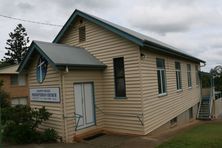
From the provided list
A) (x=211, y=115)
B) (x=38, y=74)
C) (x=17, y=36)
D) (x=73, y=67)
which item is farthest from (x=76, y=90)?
(x=17, y=36)

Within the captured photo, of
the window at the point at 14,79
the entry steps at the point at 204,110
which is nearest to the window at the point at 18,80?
the window at the point at 14,79

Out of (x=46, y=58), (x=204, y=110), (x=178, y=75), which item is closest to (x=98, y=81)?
(x=46, y=58)

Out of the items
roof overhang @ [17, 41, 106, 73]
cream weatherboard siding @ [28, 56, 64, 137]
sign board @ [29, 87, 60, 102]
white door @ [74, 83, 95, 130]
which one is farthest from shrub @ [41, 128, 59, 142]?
roof overhang @ [17, 41, 106, 73]

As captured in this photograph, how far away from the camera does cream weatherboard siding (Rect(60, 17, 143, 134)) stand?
1237 centimetres

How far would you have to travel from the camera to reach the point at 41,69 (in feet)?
41.7

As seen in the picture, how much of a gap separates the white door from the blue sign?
165cm

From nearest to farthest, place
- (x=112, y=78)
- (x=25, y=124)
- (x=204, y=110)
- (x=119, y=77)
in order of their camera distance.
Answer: (x=25, y=124), (x=119, y=77), (x=112, y=78), (x=204, y=110)

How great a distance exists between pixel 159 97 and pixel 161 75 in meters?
1.40

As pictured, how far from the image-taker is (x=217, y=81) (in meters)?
39.1

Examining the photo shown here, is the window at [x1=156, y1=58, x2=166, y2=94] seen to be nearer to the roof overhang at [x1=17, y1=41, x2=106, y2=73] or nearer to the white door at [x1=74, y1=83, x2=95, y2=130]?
the roof overhang at [x1=17, y1=41, x2=106, y2=73]

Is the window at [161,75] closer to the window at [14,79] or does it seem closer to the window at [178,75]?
the window at [178,75]

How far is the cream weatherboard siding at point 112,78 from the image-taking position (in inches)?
487

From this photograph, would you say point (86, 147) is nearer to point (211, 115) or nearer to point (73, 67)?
point (73, 67)

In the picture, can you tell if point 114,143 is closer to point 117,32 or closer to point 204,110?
point 117,32
